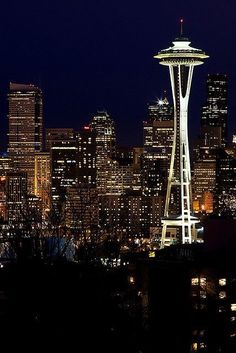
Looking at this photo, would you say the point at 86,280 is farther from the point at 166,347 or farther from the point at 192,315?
the point at 192,315

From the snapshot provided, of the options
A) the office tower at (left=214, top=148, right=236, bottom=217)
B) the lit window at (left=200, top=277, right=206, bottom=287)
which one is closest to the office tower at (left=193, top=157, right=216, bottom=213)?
the office tower at (left=214, top=148, right=236, bottom=217)

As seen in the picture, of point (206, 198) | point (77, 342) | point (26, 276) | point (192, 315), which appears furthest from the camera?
point (206, 198)

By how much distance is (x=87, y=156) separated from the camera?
3086 inches

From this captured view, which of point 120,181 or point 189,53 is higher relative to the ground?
point 189,53

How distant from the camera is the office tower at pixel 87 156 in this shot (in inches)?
2980

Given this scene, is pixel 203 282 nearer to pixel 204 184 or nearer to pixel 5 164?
pixel 204 184

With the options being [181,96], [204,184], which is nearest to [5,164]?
[204,184]

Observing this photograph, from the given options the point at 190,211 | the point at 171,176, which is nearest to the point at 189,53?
the point at 171,176

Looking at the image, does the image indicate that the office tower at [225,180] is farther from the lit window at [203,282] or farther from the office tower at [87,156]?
the lit window at [203,282]

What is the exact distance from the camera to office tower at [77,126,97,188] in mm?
75688

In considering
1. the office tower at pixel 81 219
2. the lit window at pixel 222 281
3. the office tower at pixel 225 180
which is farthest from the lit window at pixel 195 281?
the office tower at pixel 225 180

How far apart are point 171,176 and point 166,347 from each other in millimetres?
33932

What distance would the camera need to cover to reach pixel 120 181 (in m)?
79.2

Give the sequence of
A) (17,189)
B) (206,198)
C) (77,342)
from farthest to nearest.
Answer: (206,198) → (17,189) → (77,342)
